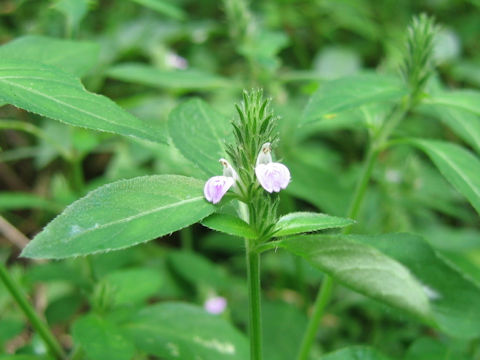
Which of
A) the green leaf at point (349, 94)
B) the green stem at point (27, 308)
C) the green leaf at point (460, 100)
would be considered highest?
the green leaf at point (460, 100)

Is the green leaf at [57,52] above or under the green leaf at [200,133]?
above

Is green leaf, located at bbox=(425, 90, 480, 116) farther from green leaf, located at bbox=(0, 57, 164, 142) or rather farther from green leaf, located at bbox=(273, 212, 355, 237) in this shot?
green leaf, located at bbox=(0, 57, 164, 142)

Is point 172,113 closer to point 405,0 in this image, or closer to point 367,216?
point 367,216

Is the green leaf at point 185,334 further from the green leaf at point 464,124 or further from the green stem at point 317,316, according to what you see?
the green leaf at point 464,124

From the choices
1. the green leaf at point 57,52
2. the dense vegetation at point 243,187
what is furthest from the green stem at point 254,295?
the green leaf at point 57,52

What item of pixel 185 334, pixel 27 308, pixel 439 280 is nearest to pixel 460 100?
pixel 439 280

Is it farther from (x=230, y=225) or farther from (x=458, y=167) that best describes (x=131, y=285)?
(x=458, y=167)

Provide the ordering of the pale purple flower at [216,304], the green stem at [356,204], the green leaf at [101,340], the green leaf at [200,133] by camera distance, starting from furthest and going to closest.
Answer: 1. the pale purple flower at [216,304]
2. the green stem at [356,204]
3. the green leaf at [101,340]
4. the green leaf at [200,133]

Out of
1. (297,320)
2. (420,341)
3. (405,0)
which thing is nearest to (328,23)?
(405,0)
